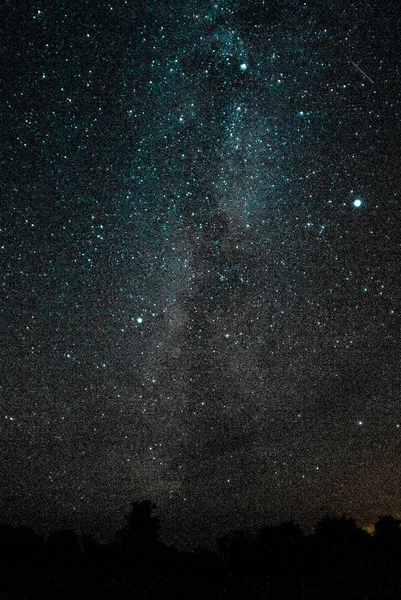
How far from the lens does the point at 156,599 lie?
29.4 feet

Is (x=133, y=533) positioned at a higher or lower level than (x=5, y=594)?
higher

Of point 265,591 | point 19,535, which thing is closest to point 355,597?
point 265,591

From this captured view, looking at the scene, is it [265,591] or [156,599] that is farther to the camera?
[265,591]

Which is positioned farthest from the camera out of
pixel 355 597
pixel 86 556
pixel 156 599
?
pixel 86 556

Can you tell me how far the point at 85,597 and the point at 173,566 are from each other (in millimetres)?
13530

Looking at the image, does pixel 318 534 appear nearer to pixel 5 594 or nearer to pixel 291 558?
pixel 291 558

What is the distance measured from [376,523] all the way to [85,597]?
24794 mm

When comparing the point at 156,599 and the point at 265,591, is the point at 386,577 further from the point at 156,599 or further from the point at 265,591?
the point at 156,599

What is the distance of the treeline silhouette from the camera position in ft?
33.1

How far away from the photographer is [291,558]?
21.9 meters

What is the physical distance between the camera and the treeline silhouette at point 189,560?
10086 millimetres

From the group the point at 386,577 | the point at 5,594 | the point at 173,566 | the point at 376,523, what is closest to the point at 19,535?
the point at 173,566

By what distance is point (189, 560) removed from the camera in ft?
77.6

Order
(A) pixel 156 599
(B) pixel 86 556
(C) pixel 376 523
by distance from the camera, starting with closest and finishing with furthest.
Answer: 1. (A) pixel 156 599
2. (B) pixel 86 556
3. (C) pixel 376 523
